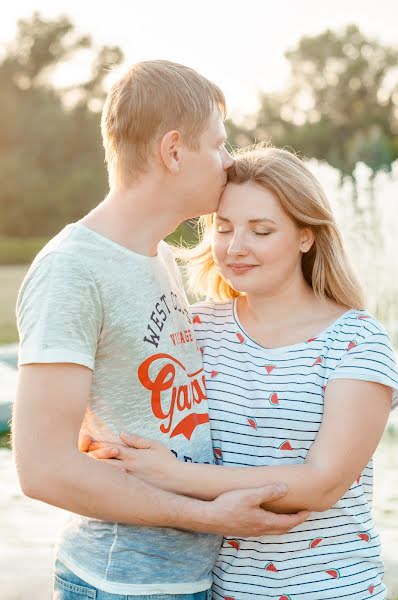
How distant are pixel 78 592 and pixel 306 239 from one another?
3.89 feet

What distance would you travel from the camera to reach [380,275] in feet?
36.0

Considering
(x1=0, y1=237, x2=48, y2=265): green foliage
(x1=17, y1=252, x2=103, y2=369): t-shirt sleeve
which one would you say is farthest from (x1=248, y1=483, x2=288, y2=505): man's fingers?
(x1=0, y1=237, x2=48, y2=265): green foliage

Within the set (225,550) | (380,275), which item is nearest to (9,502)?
(225,550)

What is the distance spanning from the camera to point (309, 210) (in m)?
2.74

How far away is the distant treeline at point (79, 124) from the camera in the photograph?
31.9 meters

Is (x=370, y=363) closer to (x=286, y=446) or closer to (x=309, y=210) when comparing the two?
(x=286, y=446)

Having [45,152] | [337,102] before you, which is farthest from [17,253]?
[337,102]

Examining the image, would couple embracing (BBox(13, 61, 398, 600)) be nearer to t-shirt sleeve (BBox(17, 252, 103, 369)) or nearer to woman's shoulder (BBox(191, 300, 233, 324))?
t-shirt sleeve (BBox(17, 252, 103, 369))

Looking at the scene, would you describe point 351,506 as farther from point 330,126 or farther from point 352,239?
point 330,126

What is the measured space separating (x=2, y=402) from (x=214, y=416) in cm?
481

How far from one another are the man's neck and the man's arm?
0.39 m

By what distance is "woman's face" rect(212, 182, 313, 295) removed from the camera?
8.82 ft

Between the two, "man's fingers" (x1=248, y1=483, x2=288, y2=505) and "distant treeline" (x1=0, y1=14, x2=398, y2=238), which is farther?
"distant treeline" (x1=0, y1=14, x2=398, y2=238)

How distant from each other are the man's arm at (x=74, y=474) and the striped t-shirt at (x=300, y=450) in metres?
0.27
